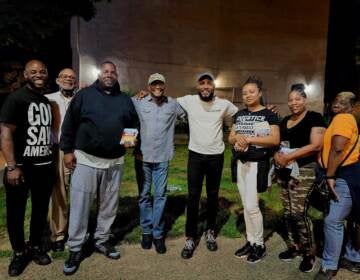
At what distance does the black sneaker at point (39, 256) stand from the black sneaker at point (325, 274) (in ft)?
9.43

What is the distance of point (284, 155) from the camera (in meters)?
3.81

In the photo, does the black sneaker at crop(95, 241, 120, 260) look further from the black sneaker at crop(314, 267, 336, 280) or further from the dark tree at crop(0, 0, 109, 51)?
the dark tree at crop(0, 0, 109, 51)

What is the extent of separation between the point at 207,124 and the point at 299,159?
1119 mm

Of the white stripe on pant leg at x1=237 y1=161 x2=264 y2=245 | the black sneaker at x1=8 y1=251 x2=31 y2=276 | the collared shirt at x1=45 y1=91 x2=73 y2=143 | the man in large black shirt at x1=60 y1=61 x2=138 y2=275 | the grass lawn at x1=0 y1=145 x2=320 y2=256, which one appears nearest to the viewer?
the black sneaker at x1=8 y1=251 x2=31 y2=276

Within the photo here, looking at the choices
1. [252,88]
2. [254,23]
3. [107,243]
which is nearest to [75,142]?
[107,243]

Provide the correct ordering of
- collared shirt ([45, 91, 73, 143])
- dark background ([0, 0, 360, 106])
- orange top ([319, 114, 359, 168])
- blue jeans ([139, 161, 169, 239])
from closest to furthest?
orange top ([319, 114, 359, 168]) → collared shirt ([45, 91, 73, 143]) → blue jeans ([139, 161, 169, 239]) → dark background ([0, 0, 360, 106])

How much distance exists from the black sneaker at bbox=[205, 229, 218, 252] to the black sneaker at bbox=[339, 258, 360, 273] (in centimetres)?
144

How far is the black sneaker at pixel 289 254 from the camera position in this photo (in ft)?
13.7

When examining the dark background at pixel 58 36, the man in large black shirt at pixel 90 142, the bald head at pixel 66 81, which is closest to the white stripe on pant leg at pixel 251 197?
the man in large black shirt at pixel 90 142

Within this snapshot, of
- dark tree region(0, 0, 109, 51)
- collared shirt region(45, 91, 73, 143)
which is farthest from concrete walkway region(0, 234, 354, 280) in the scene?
dark tree region(0, 0, 109, 51)

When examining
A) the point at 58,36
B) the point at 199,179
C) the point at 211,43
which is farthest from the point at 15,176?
the point at 211,43

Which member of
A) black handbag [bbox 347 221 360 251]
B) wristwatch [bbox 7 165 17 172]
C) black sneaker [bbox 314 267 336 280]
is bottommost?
black sneaker [bbox 314 267 336 280]

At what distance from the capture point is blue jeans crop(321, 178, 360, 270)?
3604 millimetres

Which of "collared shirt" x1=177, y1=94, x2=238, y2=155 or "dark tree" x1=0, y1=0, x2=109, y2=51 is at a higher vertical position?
"dark tree" x1=0, y1=0, x2=109, y2=51
